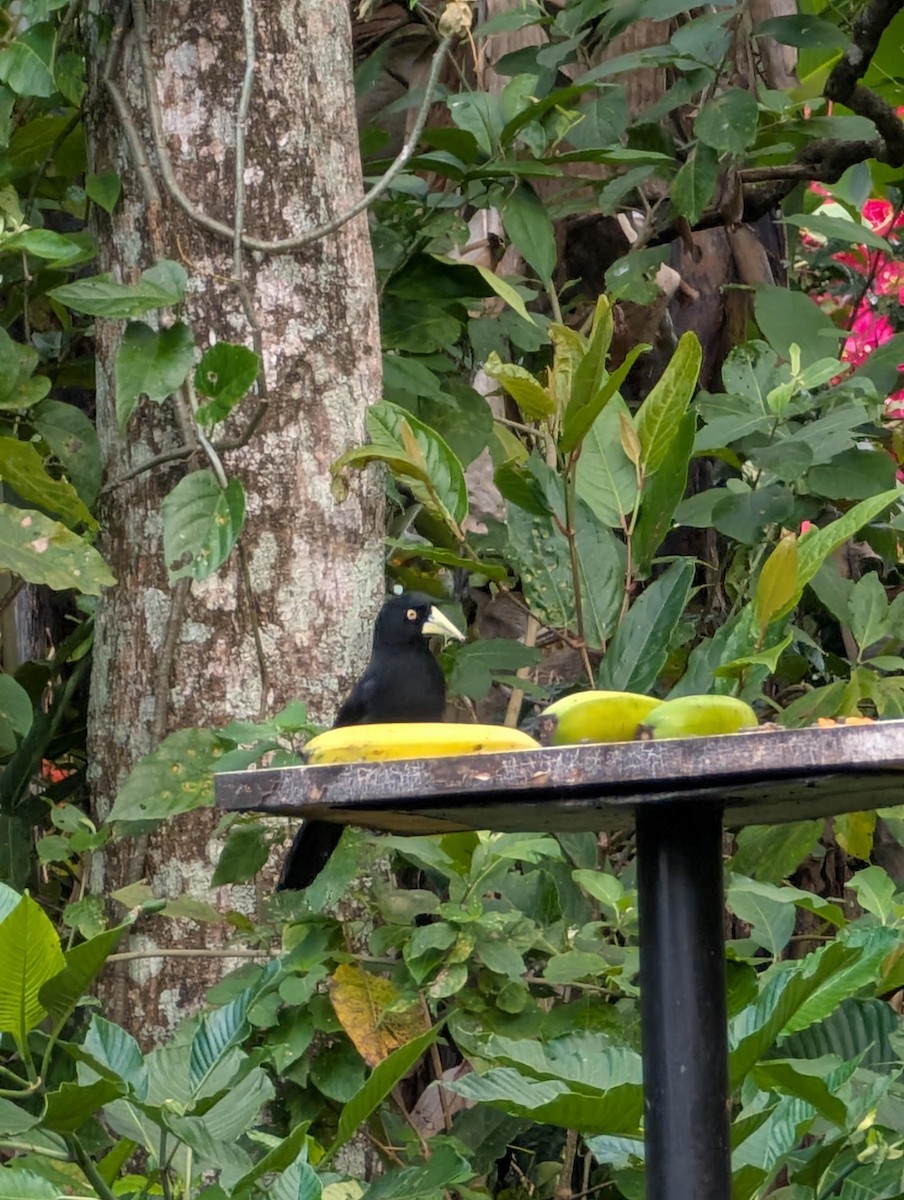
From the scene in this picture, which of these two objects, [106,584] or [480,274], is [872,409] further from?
[106,584]

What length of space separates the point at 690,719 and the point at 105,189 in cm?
175

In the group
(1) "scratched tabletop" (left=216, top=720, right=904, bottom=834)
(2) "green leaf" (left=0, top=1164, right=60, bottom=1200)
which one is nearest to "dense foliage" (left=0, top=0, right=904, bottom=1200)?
(2) "green leaf" (left=0, top=1164, right=60, bottom=1200)

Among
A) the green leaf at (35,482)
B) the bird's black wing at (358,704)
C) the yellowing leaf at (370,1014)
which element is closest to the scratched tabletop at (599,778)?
the yellowing leaf at (370,1014)

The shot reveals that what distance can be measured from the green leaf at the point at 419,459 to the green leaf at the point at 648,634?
0.32 metres

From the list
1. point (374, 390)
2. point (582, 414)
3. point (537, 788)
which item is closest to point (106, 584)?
point (374, 390)

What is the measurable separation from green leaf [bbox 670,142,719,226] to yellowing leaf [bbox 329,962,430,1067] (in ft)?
5.43

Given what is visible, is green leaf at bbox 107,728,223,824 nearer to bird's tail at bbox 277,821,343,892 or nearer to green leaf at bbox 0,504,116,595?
bird's tail at bbox 277,821,343,892

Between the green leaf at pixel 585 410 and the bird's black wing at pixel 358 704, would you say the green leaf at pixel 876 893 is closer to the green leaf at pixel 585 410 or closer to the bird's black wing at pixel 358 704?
the green leaf at pixel 585 410

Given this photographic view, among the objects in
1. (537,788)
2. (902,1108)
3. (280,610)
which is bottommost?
(902,1108)

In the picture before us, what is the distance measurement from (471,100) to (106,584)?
1.19 meters

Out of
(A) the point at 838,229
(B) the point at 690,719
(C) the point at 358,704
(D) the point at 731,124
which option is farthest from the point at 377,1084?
(A) the point at 838,229

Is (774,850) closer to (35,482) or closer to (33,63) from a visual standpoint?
(35,482)

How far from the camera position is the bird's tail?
240 centimetres

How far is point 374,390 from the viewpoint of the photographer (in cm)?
263
